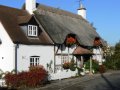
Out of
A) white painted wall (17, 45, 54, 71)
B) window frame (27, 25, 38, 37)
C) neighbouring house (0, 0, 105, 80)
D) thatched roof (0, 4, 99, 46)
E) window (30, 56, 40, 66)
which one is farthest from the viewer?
window frame (27, 25, 38, 37)

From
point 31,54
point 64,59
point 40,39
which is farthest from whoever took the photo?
point 64,59

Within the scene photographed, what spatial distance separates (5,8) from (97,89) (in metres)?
14.3

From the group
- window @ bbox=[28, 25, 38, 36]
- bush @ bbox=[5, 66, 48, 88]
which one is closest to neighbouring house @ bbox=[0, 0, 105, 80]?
window @ bbox=[28, 25, 38, 36]

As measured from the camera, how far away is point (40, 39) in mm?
31312

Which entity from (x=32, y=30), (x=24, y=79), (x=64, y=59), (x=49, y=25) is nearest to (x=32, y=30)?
(x=32, y=30)

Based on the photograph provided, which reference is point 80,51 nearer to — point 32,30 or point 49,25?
point 49,25

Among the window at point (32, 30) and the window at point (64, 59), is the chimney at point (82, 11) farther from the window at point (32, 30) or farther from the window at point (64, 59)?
the window at point (32, 30)

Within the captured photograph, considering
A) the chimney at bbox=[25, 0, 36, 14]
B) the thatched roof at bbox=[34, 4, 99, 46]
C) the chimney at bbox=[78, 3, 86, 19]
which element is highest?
the chimney at bbox=[78, 3, 86, 19]

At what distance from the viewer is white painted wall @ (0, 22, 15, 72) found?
26.9 meters

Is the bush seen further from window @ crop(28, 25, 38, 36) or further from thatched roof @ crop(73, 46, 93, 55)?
thatched roof @ crop(73, 46, 93, 55)

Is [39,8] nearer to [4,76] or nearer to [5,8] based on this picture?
[5,8]

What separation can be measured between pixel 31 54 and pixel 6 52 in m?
2.80

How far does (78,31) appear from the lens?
40.5 meters

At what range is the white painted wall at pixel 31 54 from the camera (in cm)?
2770
